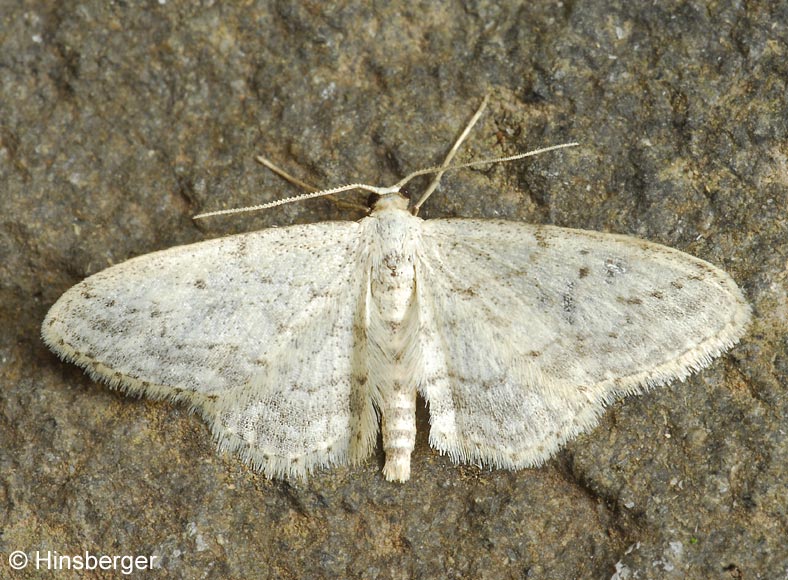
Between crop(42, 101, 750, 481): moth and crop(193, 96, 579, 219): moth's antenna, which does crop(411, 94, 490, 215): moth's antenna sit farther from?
crop(42, 101, 750, 481): moth

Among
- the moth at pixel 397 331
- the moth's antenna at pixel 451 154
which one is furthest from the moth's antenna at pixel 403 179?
the moth at pixel 397 331

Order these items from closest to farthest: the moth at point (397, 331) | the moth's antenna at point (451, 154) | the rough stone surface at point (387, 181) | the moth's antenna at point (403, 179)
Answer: the moth at point (397, 331)
the rough stone surface at point (387, 181)
the moth's antenna at point (403, 179)
the moth's antenna at point (451, 154)

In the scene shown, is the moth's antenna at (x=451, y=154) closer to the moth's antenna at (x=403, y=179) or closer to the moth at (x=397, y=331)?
the moth's antenna at (x=403, y=179)

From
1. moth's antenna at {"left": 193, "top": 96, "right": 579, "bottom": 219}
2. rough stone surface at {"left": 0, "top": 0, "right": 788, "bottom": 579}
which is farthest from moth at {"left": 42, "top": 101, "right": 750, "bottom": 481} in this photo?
rough stone surface at {"left": 0, "top": 0, "right": 788, "bottom": 579}

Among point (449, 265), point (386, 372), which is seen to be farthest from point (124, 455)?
point (449, 265)

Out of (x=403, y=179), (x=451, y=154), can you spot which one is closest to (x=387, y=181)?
(x=403, y=179)

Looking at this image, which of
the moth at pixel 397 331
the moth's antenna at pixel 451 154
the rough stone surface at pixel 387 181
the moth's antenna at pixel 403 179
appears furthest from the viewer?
the moth's antenna at pixel 451 154

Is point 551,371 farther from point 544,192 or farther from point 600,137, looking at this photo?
point 600,137

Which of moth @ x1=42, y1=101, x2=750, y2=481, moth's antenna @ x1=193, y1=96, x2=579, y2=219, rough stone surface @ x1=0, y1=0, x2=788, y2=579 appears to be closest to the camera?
moth @ x1=42, y1=101, x2=750, y2=481

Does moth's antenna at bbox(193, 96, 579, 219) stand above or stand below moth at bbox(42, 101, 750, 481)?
above
